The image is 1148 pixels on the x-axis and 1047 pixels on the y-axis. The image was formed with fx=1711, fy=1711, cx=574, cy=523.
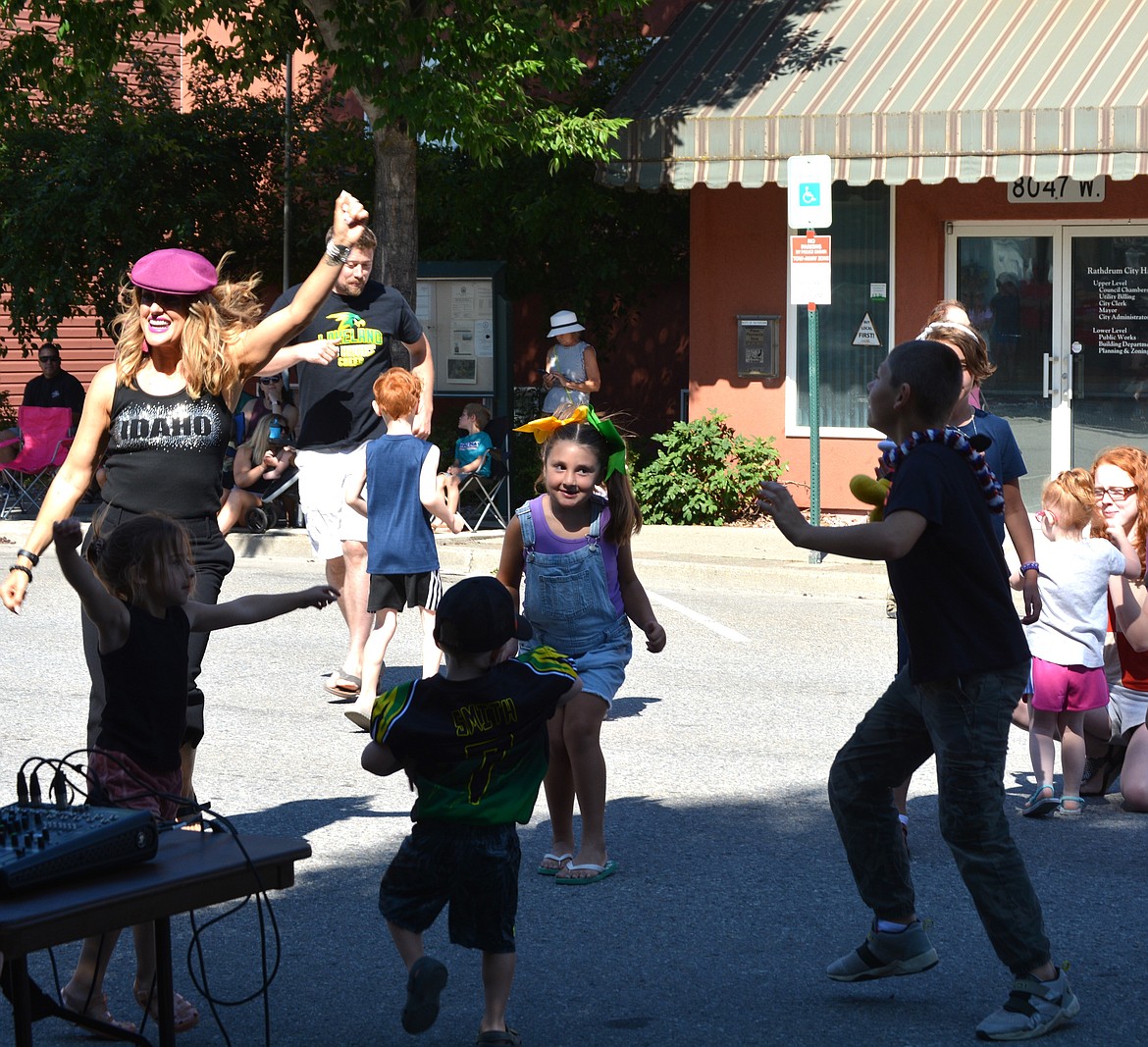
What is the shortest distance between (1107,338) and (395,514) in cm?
916

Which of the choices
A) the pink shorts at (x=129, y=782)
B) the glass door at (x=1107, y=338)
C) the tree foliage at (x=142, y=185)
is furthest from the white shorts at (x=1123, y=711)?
the tree foliage at (x=142, y=185)

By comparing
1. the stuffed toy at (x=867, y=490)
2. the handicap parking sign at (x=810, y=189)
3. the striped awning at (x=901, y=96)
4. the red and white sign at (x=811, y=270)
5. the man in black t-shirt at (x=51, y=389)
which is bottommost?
the stuffed toy at (x=867, y=490)

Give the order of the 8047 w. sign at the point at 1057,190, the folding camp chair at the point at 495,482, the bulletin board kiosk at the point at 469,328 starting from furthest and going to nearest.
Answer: the bulletin board kiosk at the point at 469,328
the folding camp chair at the point at 495,482
the 8047 w. sign at the point at 1057,190

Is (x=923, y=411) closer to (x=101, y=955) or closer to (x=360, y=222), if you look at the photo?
(x=360, y=222)

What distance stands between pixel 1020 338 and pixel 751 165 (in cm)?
298

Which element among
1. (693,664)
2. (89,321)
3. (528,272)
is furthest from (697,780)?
(89,321)

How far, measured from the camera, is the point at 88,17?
13.7 meters

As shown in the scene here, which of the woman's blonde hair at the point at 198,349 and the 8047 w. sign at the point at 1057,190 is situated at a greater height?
the 8047 w. sign at the point at 1057,190

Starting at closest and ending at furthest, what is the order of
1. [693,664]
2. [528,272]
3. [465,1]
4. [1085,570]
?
[1085,570] → [693,664] → [465,1] → [528,272]

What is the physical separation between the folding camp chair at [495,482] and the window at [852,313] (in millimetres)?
2717

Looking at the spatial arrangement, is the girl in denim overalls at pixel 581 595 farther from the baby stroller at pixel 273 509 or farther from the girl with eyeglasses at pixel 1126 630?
the baby stroller at pixel 273 509

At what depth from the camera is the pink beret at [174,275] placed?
5.09m

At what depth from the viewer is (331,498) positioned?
8.20 meters

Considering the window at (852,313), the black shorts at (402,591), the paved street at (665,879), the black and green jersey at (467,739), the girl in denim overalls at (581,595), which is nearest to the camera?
the black and green jersey at (467,739)
